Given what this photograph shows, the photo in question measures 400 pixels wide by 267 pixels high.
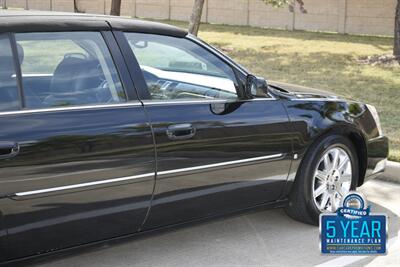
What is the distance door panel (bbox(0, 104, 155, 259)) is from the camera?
318cm

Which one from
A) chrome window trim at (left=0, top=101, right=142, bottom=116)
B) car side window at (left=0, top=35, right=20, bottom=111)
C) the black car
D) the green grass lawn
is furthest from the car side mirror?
the green grass lawn

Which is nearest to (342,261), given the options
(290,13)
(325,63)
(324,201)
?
(324,201)

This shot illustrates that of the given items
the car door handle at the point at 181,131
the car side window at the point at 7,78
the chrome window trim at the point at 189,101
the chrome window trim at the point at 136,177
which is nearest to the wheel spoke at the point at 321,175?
the chrome window trim at the point at 136,177

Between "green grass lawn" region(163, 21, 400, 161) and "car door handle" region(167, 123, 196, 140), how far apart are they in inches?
136

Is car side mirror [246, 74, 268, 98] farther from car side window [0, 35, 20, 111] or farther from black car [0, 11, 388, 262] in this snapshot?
car side window [0, 35, 20, 111]

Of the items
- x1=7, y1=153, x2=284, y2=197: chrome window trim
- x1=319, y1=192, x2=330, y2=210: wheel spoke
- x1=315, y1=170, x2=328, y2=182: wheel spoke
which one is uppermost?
x1=7, y1=153, x2=284, y2=197: chrome window trim

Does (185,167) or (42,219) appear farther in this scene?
(185,167)

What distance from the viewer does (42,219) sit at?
329cm

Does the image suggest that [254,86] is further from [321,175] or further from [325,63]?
[325,63]

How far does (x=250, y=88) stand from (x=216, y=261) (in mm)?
1232

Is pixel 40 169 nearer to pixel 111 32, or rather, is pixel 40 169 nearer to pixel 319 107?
pixel 111 32

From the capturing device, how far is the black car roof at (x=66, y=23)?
3.41 meters

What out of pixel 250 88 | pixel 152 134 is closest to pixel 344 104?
pixel 250 88

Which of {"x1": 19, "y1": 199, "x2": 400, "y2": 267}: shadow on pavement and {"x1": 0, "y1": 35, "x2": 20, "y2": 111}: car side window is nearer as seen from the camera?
{"x1": 0, "y1": 35, "x2": 20, "y2": 111}: car side window
